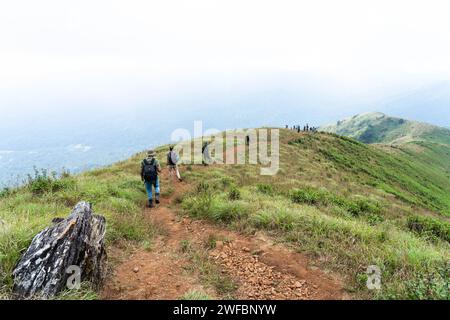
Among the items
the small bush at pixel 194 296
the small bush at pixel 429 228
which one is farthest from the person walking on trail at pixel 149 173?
the small bush at pixel 429 228

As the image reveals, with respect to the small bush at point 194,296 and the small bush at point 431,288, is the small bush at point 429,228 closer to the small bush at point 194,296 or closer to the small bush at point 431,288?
the small bush at point 431,288

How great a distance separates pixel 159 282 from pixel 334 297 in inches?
158

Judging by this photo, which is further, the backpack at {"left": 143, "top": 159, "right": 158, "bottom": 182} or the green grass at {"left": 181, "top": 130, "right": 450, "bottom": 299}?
the backpack at {"left": 143, "top": 159, "right": 158, "bottom": 182}

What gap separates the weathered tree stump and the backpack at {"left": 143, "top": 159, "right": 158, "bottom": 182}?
6.62 meters

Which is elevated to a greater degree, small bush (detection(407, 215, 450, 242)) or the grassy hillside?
the grassy hillside

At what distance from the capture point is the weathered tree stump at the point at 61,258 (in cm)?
589

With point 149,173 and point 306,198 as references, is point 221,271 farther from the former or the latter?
point 306,198

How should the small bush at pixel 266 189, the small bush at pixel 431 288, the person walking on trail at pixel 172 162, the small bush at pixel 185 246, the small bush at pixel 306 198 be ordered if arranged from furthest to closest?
the person walking on trail at pixel 172 162 → the small bush at pixel 266 189 → the small bush at pixel 306 198 → the small bush at pixel 185 246 → the small bush at pixel 431 288

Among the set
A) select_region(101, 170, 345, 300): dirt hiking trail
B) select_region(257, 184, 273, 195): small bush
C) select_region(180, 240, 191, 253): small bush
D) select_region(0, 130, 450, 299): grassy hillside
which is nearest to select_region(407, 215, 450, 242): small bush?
select_region(0, 130, 450, 299): grassy hillside

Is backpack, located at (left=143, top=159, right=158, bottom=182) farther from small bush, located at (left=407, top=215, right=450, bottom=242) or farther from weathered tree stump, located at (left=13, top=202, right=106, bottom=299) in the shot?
small bush, located at (left=407, top=215, right=450, bottom=242)

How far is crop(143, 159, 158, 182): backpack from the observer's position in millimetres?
14094

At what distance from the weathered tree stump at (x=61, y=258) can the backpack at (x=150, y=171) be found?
662cm

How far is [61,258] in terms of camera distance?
6238 mm
